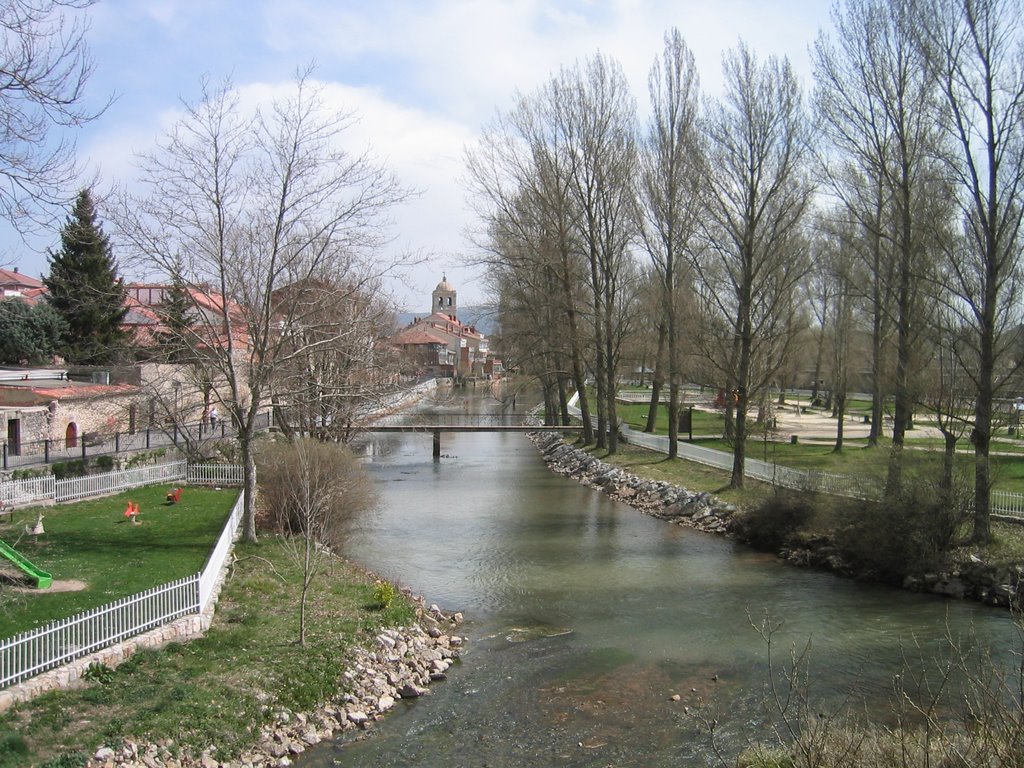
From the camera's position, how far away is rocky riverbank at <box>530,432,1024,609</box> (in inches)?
611

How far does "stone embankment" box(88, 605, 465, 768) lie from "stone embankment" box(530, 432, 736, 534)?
1080cm

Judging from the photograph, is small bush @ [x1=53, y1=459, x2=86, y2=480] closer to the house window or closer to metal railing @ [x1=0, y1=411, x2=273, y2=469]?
metal railing @ [x1=0, y1=411, x2=273, y2=469]

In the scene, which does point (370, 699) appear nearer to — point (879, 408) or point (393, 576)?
point (393, 576)

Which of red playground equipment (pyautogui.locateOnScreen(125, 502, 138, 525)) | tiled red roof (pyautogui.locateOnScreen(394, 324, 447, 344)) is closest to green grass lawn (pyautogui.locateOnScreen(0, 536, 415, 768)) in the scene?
red playground equipment (pyautogui.locateOnScreen(125, 502, 138, 525))

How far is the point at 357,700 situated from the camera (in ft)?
36.5

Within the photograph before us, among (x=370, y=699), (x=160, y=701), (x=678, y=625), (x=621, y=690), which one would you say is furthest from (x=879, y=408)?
(x=160, y=701)

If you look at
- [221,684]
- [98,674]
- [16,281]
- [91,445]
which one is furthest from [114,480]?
[16,281]

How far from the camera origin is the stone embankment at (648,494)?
76.8 feet

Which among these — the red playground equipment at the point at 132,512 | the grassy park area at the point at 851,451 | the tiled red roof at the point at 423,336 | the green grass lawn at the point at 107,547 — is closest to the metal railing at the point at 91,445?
the green grass lawn at the point at 107,547

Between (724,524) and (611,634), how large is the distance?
9487 mm

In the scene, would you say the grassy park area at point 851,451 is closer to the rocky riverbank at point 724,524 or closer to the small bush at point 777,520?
the small bush at point 777,520

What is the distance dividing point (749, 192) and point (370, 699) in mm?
19160

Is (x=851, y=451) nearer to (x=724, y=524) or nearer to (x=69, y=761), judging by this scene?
(x=724, y=524)

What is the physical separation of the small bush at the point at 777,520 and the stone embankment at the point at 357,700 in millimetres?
9245
